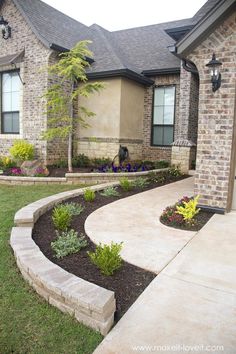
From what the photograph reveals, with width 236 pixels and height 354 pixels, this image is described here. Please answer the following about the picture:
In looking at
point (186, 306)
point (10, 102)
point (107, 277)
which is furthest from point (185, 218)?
point (10, 102)

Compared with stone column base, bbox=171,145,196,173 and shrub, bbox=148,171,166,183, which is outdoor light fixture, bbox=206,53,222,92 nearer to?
shrub, bbox=148,171,166,183

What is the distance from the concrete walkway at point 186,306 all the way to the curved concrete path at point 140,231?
0.03 meters

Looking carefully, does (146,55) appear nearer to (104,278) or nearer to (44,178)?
(44,178)

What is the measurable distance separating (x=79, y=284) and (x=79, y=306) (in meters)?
0.23

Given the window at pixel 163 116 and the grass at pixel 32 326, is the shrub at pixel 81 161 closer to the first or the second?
the window at pixel 163 116

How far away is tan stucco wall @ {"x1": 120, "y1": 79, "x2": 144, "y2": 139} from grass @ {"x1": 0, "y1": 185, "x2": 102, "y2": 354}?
9003 millimetres

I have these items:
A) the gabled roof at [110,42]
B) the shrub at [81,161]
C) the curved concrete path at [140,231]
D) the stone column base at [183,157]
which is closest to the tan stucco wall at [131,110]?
the gabled roof at [110,42]

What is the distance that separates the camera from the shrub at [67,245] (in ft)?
12.2

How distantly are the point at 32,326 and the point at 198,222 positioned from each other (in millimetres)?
3495

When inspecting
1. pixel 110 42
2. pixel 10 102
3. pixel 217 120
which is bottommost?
pixel 217 120

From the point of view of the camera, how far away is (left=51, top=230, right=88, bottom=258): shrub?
3.73 metres

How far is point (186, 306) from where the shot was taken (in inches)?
104

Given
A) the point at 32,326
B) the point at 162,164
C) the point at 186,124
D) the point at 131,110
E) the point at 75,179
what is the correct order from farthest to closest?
the point at 131,110, the point at 162,164, the point at 186,124, the point at 75,179, the point at 32,326

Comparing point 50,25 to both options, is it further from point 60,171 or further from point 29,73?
point 60,171
